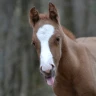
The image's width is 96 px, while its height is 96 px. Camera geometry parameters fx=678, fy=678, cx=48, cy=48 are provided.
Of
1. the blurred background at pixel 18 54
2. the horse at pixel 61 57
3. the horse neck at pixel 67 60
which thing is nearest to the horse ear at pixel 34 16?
the horse at pixel 61 57

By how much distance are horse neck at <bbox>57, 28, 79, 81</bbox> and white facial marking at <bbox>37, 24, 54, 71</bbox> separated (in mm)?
481

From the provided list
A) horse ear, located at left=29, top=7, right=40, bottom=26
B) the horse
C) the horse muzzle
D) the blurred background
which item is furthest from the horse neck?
the blurred background

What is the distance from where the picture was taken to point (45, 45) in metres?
8.90

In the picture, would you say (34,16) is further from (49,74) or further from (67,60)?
(49,74)

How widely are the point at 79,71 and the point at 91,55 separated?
20.9 inches

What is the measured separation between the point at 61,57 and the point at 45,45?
0.67m

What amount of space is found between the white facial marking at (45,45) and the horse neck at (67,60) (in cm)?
48

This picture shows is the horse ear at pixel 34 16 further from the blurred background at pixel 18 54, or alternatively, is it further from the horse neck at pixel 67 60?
the blurred background at pixel 18 54

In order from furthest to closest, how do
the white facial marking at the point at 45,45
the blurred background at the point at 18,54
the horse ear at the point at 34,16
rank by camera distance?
the blurred background at the point at 18,54 < the horse ear at the point at 34,16 < the white facial marking at the point at 45,45

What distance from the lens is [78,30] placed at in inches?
717

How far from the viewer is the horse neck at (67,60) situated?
952 centimetres

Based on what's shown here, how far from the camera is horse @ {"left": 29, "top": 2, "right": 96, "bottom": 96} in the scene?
891cm

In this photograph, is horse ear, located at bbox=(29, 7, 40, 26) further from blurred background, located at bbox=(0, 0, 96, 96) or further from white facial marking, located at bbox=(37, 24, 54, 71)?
blurred background, located at bbox=(0, 0, 96, 96)

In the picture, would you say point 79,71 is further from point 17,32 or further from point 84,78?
point 17,32
